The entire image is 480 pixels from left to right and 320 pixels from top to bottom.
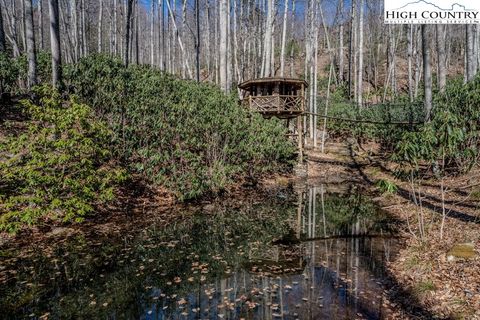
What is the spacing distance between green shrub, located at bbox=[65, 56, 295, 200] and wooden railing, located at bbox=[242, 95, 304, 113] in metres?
5.99

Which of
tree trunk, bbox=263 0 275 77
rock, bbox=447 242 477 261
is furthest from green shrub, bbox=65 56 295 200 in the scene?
tree trunk, bbox=263 0 275 77

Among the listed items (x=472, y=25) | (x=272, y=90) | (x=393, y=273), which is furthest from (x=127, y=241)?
(x=472, y=25)

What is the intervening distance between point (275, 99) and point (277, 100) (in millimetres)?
137

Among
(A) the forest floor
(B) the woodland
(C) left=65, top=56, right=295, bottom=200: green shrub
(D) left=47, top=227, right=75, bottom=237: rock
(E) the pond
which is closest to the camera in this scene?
(A) the forest floor

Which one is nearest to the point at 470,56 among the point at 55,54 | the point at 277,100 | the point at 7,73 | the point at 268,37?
the point at 277,100

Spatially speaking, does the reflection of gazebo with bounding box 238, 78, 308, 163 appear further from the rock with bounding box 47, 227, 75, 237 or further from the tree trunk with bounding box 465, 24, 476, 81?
the rock with bounding box 47, 227, 75, 237

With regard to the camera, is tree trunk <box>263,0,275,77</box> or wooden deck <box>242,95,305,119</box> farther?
tree trunk <box>263,0,275,77</box>

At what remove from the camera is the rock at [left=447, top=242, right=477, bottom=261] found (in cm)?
550

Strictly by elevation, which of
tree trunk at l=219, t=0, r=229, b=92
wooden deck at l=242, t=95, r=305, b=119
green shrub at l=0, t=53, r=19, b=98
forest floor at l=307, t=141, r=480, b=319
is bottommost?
forest floor at l=307, t=141, r=480, b=319

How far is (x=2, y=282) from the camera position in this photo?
540 centimetres

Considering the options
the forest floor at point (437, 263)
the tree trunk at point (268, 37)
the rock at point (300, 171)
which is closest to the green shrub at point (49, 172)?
the forest floor at point (437, 263)

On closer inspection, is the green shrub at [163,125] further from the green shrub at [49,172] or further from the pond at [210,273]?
the pond at [210,273]

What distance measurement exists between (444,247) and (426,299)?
1.84 metres

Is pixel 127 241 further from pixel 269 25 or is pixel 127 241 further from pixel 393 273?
pixel 269 25
